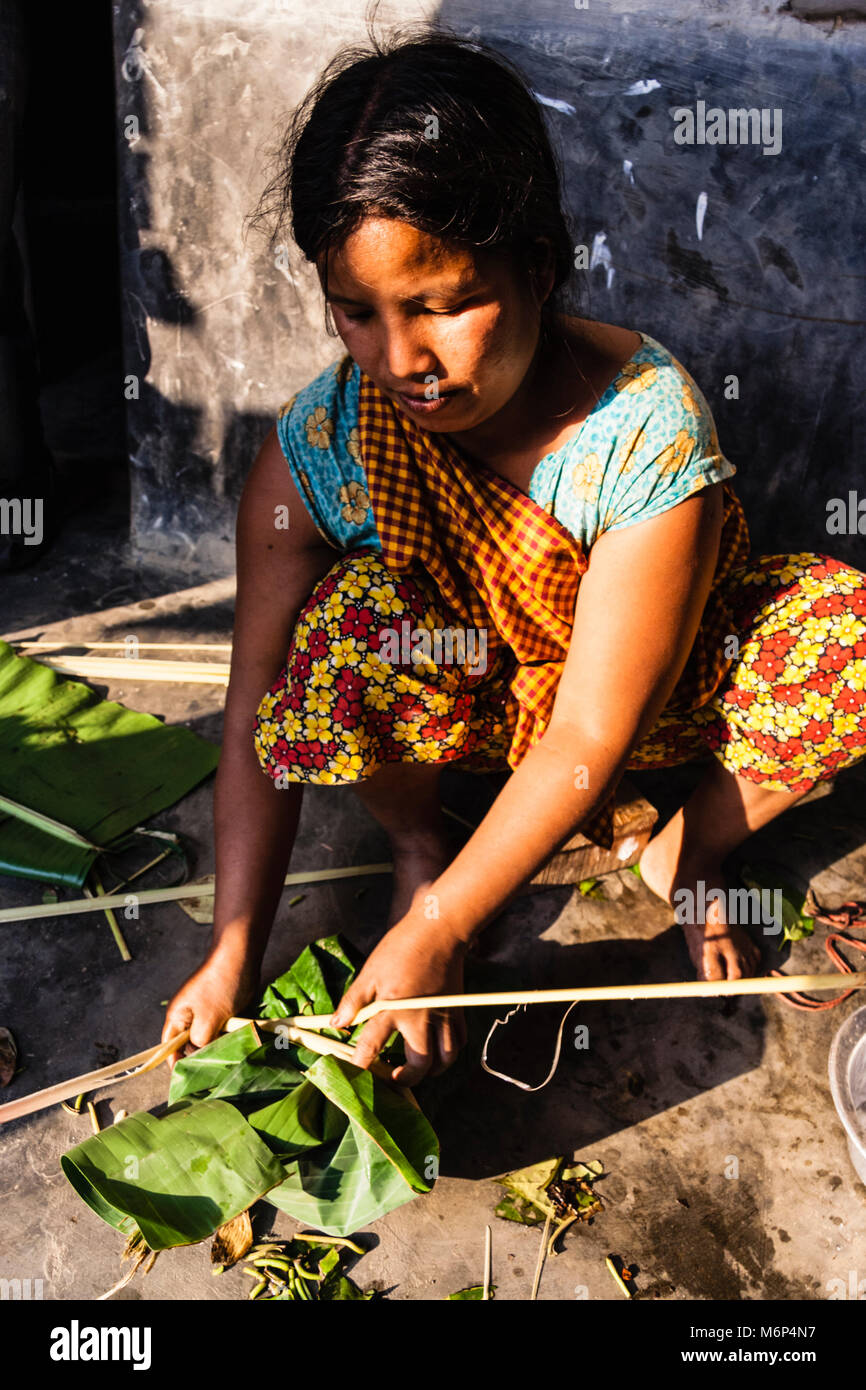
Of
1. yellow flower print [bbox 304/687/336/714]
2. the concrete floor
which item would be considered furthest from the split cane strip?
yellow flower print [bbox 304/687/336/714]

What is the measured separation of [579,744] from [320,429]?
588mm

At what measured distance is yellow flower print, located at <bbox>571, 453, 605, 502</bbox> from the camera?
137 centimetres

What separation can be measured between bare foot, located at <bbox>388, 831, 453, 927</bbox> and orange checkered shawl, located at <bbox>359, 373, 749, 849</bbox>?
37cm

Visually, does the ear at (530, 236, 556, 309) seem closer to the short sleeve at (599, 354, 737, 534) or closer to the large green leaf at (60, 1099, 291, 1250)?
the short sleeve at (599, 354, 737, 534)

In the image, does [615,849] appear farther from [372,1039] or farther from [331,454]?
[331,454]

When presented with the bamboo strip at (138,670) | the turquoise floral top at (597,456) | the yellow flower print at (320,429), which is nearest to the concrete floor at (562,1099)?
the bamboo strip at (138,670)

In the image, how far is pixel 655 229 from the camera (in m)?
2.08

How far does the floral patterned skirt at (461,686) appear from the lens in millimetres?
1461

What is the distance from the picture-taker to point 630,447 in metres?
1.34

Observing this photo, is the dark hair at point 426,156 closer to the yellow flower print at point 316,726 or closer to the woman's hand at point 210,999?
the yellow flower print at point 316,726

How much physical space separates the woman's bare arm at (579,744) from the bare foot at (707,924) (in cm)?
51

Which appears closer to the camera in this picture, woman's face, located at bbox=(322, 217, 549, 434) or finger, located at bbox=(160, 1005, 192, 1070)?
woman's face, located at bbox=(322, 217, 549, 434)

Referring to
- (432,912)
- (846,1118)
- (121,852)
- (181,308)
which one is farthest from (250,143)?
(846,1118)

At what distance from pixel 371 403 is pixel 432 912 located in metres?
0.72
